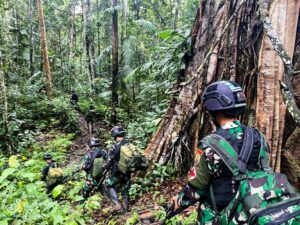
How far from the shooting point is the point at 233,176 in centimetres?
214

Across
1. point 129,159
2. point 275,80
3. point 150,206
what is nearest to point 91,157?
point 129,159

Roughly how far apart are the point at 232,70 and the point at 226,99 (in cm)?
283

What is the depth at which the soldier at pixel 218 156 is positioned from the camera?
7.29ft

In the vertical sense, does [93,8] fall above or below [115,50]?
above

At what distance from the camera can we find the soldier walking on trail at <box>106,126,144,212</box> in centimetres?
567

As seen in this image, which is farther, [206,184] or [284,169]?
[284,169]

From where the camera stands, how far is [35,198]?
3.69 m

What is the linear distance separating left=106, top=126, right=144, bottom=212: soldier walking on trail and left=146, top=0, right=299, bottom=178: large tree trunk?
30.1 inches

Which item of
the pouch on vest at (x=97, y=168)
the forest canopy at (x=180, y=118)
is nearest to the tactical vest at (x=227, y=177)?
the forest canopy at (x=180, y=118)

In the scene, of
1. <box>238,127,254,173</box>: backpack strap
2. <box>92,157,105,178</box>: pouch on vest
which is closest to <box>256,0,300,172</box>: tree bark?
<box>238,127,254,173</box>: backpack strap

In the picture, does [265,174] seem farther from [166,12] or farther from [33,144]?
[166,12]

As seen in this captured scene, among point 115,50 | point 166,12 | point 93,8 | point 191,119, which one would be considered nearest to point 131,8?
point 166,12

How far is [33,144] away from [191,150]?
24.7ft

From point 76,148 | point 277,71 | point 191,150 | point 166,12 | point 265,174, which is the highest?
point 166,12
